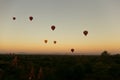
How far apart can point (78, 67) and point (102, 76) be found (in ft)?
14.0

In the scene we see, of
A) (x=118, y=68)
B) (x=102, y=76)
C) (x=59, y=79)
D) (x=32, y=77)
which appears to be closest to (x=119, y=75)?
(x=102, y=76)

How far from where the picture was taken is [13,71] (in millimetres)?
49625

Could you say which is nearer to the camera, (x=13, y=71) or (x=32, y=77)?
(x=32, y=77)

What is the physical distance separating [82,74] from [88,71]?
17.7ft

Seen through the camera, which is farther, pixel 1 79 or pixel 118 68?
pixel 118 68

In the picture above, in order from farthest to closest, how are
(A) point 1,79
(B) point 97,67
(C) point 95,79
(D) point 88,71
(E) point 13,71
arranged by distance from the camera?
(B) point 97,67
(D) point 88,71
(E) point 13,71
(C) point 95,79
(A) point 1,79

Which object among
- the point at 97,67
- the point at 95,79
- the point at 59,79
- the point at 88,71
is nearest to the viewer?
the point at 59,79

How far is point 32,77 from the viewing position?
38125mm

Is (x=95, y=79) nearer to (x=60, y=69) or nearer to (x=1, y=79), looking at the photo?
(x=60, y=69)

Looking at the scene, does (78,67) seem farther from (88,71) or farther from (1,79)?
(1,79)

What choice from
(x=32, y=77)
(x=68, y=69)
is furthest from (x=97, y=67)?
(x=32, y=77)

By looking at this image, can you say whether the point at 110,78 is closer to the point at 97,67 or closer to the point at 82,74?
the point at 82,74

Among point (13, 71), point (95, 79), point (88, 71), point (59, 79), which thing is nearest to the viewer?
point (59, 79)

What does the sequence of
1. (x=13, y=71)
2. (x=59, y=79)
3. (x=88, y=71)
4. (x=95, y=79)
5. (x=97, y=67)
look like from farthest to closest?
1. (x=97, y=67)
2. (x=88, y=71)
3. (x=13, y=71)
4. (x=95, y=79)
5. (x=59, y=79)
